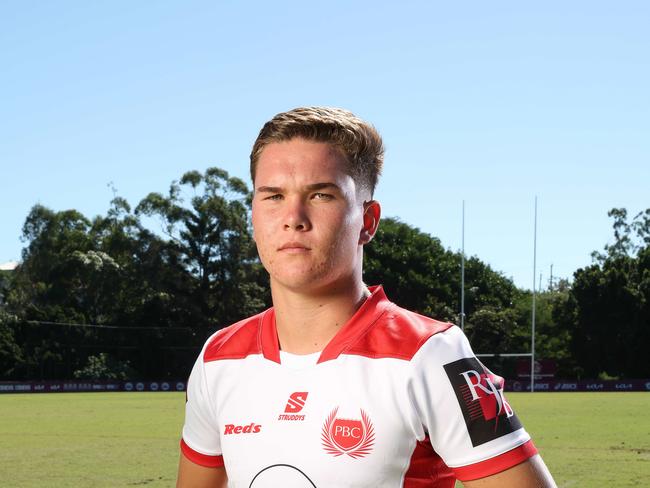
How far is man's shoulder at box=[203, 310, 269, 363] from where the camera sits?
8.94 feet

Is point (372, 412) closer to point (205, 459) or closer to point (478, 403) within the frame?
point (478, 403)

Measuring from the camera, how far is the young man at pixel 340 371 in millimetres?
2299

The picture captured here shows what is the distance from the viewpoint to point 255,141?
2.59 meters

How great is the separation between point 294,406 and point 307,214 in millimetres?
516

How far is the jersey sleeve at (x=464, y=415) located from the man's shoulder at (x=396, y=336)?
0.04 meters

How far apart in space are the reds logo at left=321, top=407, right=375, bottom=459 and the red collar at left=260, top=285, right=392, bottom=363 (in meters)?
0.19

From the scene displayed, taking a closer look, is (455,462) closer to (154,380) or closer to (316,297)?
(316,297)

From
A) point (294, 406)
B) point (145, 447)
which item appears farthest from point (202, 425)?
point (145, 447)

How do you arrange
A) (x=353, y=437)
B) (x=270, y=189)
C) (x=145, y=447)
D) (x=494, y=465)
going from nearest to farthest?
(x=494, y=465) < (x=353, y=437) < (x=270, y=189) < (x=145, y=447)

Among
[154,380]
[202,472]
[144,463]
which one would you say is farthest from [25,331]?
[202,472]

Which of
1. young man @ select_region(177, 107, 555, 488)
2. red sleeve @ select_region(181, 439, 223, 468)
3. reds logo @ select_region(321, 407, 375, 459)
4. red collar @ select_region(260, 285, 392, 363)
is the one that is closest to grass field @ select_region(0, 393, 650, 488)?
red sleeve @ select_region(181, 439, 223, 468)

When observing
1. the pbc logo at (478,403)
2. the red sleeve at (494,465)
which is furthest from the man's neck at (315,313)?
the red sleeve at (494,465)

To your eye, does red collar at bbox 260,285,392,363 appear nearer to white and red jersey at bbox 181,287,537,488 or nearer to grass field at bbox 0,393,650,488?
white and red jersey at bbox 181,287,537,488

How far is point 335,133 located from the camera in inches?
96.2
